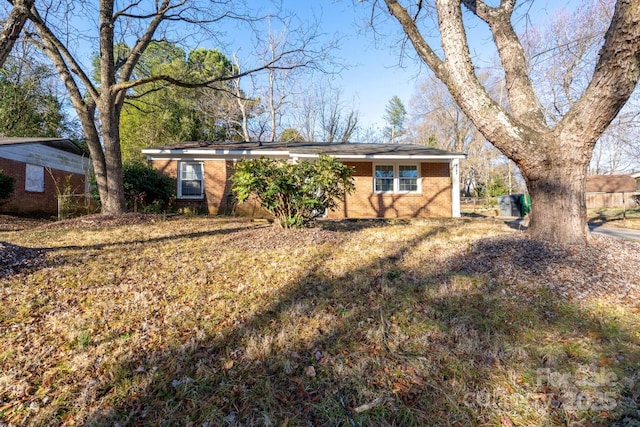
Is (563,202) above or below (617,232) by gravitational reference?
above

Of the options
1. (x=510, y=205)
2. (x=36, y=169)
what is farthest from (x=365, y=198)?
(x=36, y=169)

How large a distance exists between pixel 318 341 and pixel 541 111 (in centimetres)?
484

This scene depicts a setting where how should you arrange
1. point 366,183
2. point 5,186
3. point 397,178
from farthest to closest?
point 397,178 < point 366,183 < point 5,186

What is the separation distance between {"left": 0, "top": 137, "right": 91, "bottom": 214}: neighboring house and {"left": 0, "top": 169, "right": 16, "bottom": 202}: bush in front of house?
62 centimetres

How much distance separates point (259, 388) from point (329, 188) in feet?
16.1

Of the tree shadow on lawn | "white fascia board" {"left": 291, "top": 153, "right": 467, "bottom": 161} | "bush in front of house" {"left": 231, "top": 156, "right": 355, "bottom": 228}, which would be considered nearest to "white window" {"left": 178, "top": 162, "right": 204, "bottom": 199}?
"white fascia board" {"left": 291, "top": 153, "right": 467, "bottom": 161}

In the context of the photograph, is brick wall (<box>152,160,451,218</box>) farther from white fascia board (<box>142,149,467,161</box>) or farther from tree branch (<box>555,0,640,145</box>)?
tree branch (<box>555,0,640,145</box>)

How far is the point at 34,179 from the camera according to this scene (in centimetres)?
1277

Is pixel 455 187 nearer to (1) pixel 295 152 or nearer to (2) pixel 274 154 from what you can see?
(1) pixel 295 152

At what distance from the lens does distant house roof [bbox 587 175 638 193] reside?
28144mm

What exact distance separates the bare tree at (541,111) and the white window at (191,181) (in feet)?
33.2

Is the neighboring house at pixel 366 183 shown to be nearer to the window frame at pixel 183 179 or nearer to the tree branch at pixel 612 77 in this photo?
the window frame at pixel 183 179

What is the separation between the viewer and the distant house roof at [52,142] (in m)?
12.1

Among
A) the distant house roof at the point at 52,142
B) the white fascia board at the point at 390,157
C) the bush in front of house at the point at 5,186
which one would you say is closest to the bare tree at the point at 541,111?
the white fascia board at the point at 390,157
